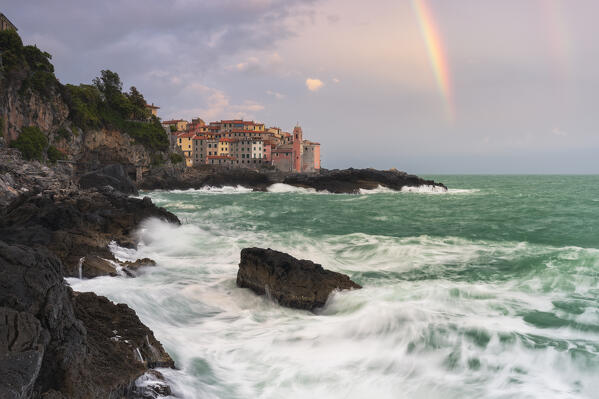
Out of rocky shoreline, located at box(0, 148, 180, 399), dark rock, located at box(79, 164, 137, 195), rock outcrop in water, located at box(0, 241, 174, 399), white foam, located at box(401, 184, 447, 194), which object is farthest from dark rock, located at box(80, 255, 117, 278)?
white foam, located at box(401, 184, 447, 194)

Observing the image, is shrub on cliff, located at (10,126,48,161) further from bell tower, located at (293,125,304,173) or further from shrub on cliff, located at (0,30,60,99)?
bell tower, located at (293,125,304,173)

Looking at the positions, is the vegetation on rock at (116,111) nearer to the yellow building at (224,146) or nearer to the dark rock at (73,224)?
the yellow building at (224,146)

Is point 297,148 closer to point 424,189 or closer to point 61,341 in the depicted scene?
point 424,189

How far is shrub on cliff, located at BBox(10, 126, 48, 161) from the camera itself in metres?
37.5

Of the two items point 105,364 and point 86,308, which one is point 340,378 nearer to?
point 105,364

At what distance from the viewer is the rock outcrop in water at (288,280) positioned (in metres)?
8.68

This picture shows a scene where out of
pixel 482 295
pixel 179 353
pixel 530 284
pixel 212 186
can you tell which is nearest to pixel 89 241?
pixel 179 353

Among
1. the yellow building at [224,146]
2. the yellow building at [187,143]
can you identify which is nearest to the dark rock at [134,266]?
the yellow building at [224,146]

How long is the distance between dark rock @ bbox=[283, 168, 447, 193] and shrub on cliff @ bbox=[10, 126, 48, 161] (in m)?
38.8

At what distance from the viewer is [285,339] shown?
7129 millimetres

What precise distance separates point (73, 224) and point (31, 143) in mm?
32124

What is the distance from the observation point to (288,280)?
8930 mm

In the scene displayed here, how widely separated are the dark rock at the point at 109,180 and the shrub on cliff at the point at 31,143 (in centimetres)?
675

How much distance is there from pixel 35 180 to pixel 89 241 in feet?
52.2
